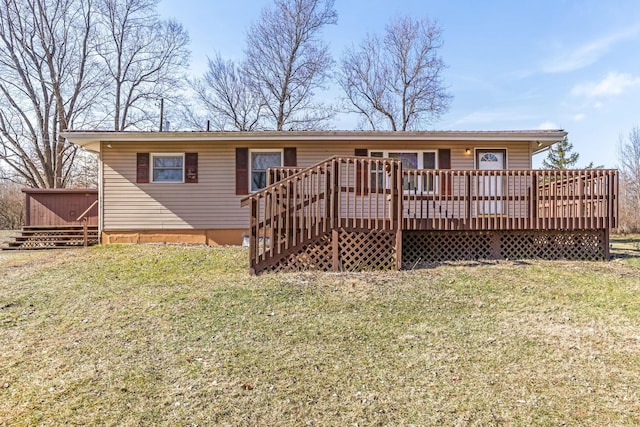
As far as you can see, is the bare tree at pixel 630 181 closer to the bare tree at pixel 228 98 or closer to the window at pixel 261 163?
the window at pixel 261 163

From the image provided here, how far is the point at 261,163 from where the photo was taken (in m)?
9.94

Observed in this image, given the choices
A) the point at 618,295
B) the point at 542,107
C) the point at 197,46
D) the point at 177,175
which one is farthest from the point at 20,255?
the point at 542,107

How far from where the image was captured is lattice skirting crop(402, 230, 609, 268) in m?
7.57

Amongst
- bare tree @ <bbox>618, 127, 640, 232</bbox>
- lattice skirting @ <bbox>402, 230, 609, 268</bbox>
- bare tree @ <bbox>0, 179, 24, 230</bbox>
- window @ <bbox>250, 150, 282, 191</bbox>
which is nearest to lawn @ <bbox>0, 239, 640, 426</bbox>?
lattice skirting @ <bbox>402, 230, 609, 268</bbox>

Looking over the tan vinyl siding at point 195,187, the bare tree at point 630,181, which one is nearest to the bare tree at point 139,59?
the tan vinyl siding at point 195,187

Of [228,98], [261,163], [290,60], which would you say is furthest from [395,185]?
[228,98]

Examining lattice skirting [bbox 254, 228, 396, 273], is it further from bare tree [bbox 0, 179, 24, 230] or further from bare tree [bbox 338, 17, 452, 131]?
bare tree [bbox 0, 179, 24, 230]

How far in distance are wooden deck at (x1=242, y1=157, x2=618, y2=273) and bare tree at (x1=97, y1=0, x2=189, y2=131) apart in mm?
18912

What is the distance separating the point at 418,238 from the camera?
758 centimetres

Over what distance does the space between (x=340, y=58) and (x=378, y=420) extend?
82.1ft

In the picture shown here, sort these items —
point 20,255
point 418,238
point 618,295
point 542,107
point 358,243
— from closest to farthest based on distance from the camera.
Result: point 618,295 → point 358,243 → point 418,238 → point 20,255 → point 542,107

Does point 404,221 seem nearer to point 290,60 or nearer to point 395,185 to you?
point 395,185

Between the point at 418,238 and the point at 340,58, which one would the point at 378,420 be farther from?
the point at 340,58

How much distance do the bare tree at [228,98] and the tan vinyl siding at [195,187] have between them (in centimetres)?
1402
